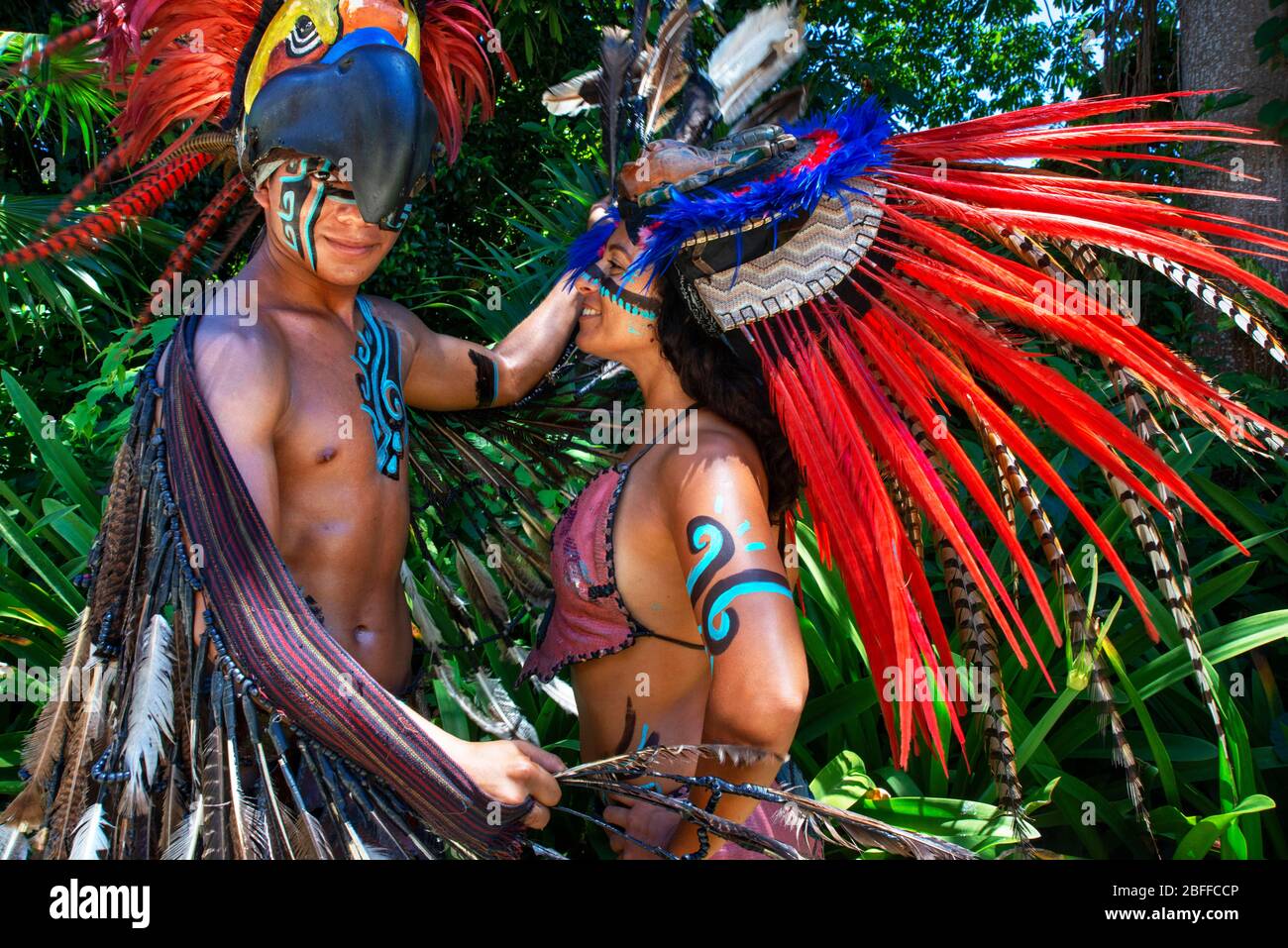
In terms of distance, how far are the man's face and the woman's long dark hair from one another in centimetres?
55

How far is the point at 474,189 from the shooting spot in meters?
7.03

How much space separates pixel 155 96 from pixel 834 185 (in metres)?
1.34

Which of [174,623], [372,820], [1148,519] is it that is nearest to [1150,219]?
[1148,519]

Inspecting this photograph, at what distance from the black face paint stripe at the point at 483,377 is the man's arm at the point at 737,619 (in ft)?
2.41

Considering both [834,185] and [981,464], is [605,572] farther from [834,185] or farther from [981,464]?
[981,464]

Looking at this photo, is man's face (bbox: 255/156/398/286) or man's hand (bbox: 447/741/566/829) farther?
man's face (bbox: 255/156/398/286)

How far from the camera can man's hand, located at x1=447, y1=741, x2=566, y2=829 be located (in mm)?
1589

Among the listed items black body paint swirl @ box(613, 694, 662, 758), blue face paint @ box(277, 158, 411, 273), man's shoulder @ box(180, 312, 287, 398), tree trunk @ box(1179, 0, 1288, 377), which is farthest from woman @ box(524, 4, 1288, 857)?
tree trunk @ box(1179, 0, 1288, 377)

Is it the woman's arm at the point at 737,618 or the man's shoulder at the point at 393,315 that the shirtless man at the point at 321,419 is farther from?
the woman's arm at the point at 737,618

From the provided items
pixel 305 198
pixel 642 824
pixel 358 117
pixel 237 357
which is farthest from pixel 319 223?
pixel 642 824

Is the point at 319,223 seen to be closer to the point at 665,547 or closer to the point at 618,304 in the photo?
the point at 618,304

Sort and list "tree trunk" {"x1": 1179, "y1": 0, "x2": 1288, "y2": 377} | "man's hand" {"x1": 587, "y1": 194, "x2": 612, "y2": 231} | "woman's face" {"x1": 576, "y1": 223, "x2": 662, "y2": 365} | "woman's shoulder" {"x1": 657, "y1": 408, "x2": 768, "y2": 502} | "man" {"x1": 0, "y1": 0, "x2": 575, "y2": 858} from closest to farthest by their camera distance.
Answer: "man" {"x1": 0, "y1": 0, "x2": 575, "y2": 858}
"woman's shoulder" {"x1": 657, "y1": 408, "x2": 768, "y2": 502}
"woman's face" {"x1": 576, "y1": 223, "x2": 662, "y2": 365}
"man's hand" {"x1": 587, "y1": 194, "x2": 612, "y2": 231}
"tree trunk" {"x1": 1179, "y1": 0, "x2": 1288, "y2": 377}

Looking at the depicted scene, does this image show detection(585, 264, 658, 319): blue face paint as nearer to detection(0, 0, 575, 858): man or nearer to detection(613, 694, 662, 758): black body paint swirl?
detection(0, 0, 575, 858): man

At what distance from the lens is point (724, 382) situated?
75.1 inches
